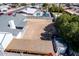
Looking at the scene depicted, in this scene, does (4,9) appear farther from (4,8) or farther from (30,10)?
(30,10)

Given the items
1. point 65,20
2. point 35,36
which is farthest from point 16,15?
point 65,20

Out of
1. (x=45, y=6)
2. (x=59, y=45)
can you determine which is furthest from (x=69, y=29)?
(x=45, y=6)

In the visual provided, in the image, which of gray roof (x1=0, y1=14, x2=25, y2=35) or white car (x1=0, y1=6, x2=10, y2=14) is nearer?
white car (x1=0, y1=6, x2=10, y2=14)

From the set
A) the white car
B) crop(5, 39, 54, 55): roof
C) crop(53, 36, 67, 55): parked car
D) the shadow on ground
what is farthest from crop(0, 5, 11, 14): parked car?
crop(53, 36, 67, 55): parked car

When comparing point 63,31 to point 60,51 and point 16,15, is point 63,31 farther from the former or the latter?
point 16,15

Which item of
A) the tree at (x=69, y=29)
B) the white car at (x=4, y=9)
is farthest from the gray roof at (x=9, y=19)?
the tree at (x=69, y=29)

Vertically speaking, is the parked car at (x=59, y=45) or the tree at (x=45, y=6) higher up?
the tree at (x=45, y=6)

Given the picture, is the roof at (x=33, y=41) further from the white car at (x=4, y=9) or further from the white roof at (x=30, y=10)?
the white car at (x=4, y=9)

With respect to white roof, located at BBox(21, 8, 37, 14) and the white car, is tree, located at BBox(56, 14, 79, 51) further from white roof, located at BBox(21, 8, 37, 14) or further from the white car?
the white car
